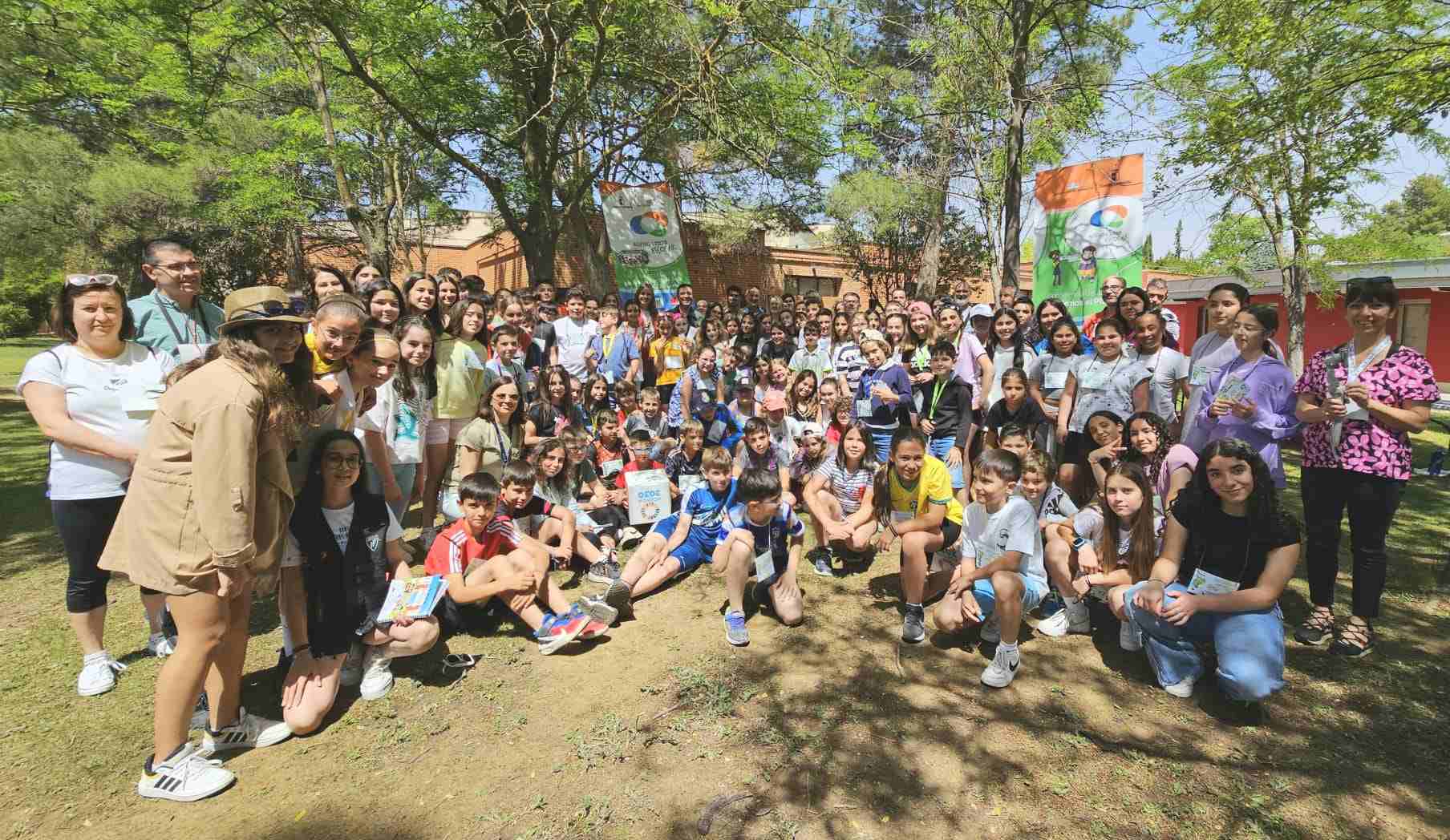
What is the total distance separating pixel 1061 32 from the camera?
7.39 m

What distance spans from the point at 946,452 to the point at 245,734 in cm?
470

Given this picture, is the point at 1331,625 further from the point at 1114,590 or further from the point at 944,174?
the point at 944,174

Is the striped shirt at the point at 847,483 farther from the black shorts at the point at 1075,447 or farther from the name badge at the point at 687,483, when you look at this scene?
the black shorts at the point at 1075,447

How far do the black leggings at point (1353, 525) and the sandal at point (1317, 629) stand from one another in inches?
2.3

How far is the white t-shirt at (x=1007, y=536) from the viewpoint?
10.7ft

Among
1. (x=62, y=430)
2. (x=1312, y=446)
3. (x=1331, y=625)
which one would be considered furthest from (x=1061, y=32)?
(x=62, y=430)

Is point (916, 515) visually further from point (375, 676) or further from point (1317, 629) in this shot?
point (375, 676)

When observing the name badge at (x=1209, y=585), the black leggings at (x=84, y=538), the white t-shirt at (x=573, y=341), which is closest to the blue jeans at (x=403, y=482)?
the black leggings at (x=84, y=538)

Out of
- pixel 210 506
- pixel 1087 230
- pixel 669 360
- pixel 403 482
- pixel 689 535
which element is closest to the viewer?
pixel 210 506

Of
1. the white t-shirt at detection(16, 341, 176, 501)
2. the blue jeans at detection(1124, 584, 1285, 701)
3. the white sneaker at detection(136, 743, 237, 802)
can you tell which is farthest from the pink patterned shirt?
the white t-shirt at detection(16, 341, 176, 501)

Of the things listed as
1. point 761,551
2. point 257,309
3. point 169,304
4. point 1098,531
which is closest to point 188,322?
point 169,304

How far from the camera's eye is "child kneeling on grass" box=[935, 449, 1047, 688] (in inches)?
125

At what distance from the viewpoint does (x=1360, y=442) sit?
3.29m

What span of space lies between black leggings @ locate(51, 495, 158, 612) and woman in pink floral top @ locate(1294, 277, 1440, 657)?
18.8ft
